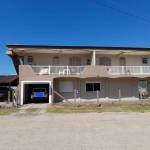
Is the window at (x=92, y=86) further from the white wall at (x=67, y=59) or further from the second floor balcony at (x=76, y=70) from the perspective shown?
the white wall at (x=67, y=59)

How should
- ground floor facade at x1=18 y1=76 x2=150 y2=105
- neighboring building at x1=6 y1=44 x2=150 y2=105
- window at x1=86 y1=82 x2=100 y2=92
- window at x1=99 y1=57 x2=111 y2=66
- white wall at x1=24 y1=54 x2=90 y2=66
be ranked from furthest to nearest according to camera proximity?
window at x1=99 y1=57 x2=111 y2=66
white wall at x1=24 y1=54 x2=90 y2=66
window at x1=86 y1=82 x2=100 y2=92
ground floor facade at x1=18 y1=76 x2=150 y2=105
neighboring building at x1=6 y1=44 x2=150 y2=105

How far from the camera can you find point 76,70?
21.3 meters

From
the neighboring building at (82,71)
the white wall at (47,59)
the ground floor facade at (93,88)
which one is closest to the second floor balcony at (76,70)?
the neighboring building at (82,71)

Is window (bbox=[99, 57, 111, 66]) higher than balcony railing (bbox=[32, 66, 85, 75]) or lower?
higher

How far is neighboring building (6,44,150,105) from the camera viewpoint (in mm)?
20031

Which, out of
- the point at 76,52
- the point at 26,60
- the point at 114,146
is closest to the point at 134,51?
the point at 76,52

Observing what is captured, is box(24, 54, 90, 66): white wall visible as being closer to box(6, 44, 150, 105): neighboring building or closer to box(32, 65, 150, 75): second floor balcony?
box(6, 44, 150, 105): neighboring building

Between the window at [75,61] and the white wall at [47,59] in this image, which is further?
the window at [75,61]

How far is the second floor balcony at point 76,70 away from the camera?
20.1 m

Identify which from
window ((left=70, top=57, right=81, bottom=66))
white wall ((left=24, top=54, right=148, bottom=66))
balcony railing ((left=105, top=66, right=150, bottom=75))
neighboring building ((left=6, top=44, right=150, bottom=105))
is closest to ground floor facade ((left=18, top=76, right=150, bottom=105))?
neighboring building ((left=6, top=44, right=150, bottom=105))

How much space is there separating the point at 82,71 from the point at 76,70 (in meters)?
0.82

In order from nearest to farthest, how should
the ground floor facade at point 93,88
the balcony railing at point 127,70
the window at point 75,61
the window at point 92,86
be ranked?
the balcony railing at point 127,70 < the ground floor facade at point 93,88 < the window at point 92,86 < the window at point 75,61

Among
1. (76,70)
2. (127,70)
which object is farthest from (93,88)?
(127,70)

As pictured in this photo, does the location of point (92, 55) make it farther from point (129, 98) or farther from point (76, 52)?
point (129, 98)
